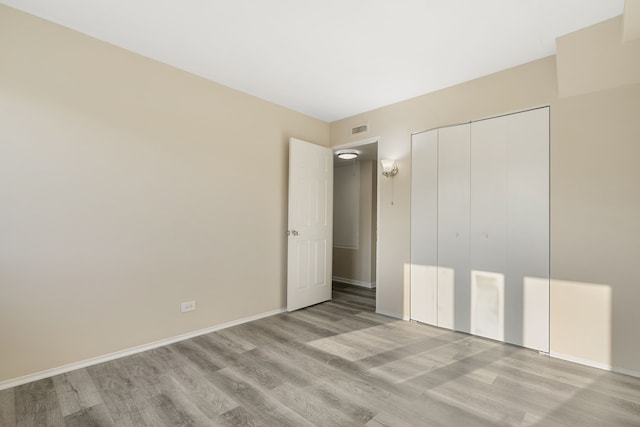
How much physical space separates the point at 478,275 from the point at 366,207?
280 centimetres

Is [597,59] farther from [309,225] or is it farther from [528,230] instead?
[309,225]

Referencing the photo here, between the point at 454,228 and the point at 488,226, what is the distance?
346 millimetres

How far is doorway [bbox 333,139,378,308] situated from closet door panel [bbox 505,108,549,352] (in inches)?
106

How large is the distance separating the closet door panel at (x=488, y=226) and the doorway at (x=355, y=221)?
2396mm

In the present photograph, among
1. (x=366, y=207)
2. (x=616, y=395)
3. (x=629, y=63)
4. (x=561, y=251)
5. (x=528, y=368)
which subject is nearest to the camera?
(x=616, y=395)

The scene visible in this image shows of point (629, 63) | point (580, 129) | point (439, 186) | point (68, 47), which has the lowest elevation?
point (439, 186)

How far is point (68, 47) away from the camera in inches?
96.0

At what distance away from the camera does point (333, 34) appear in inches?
98.2

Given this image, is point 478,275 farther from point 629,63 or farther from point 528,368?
point 629,63

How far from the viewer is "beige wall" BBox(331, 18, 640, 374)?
238 centimetres

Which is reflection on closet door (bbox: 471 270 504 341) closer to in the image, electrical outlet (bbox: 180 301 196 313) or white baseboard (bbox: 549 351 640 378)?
white baseboard (bbox: 549 351 640 378)

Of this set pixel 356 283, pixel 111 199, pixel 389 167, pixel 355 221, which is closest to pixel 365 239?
pixel 355 221

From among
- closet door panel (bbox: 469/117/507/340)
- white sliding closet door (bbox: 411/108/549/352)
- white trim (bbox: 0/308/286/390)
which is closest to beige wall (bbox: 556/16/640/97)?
white sliding closet door (bbox: 411/108/549/352)

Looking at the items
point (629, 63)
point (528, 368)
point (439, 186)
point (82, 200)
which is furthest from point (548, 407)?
point (82, 200)
